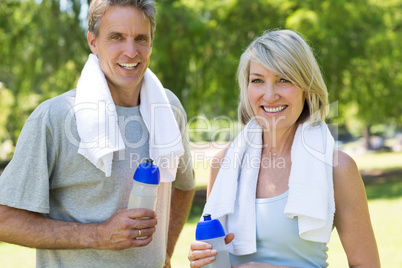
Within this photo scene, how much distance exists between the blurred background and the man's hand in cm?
614

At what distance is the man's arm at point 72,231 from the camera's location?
2.36 meters

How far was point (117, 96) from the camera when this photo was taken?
2834mm

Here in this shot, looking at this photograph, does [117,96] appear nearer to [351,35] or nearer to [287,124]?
[287,124]

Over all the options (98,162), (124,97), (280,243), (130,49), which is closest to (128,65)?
(130,49)

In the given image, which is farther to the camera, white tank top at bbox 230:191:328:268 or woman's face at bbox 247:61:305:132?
woman's face at bbox 247:61:305:132

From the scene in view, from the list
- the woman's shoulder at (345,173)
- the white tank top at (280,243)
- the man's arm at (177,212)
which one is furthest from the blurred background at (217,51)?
the woman's shoulder at (345,173)

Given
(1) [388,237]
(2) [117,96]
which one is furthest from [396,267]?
(2) [117,96]

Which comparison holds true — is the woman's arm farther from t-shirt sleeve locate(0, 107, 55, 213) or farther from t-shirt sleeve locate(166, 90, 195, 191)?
t-shirt sleeve locate(0, 107, 55, 213)

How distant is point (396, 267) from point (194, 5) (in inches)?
308

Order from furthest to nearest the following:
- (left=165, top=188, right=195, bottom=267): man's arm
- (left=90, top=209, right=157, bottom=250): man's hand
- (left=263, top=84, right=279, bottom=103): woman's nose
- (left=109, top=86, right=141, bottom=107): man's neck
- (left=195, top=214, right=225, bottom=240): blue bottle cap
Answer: (left=165, top=188, right=195, bottom=267): man's arm → (left=109, top=86, right=141, bottom=107): man's neck → (left=263, top=84, right=279, bottom=103): woman's nose → (left=90, top=209, right=157, bottom=250): man's hand → (left=195, top=214, right=225, bottom=240): blue bottle cap

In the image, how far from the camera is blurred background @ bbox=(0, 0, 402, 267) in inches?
433

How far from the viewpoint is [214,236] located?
223 cm

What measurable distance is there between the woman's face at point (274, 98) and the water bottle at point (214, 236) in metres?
0.74

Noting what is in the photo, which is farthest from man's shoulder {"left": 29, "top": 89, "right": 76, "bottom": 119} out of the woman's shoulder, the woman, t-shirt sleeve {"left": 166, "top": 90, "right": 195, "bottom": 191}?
the woman's shoulder
